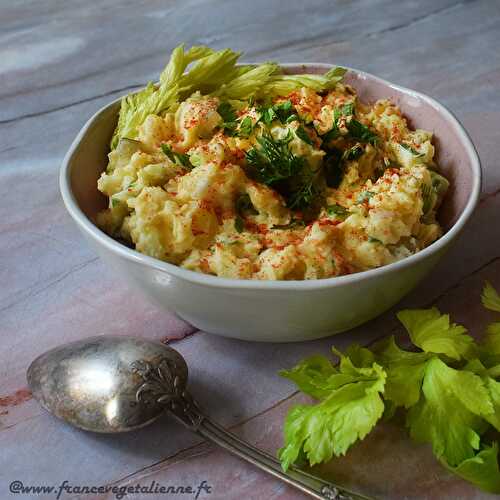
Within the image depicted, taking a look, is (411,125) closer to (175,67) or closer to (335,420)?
(175,67)

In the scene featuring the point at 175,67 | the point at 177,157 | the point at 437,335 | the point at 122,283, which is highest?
the point at 175,67

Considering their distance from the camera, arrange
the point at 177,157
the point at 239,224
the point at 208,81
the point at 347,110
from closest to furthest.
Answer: the point at 239,224 → the point at 177,157 → the point at 347,110 → the point at 208,81

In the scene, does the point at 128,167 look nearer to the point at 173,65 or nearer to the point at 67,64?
the point at 173,65

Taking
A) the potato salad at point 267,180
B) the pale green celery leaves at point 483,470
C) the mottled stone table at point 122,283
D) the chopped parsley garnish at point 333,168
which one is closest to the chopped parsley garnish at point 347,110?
the potato salad at point 267,180

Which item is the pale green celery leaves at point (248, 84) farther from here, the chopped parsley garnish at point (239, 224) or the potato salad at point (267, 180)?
the chopped parsley garnish at point (239, 224)

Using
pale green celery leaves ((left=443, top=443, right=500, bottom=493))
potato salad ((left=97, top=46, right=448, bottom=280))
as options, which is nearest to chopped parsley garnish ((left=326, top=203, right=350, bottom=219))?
potato salad ((left=97, top=46, right=448, bottom=280))

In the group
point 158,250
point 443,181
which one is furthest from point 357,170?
point 158,250

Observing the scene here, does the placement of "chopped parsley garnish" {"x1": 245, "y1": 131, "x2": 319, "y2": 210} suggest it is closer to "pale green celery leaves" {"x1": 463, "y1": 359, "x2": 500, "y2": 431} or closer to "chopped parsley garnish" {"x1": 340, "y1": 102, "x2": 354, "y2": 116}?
"chopped parsley garnish" {"x1": 340, "y1": 102, "x2": 354, "y2": 116}

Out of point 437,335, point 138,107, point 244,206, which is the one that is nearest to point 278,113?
point 244,206
